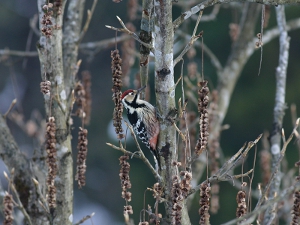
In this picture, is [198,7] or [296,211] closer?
[296,211]

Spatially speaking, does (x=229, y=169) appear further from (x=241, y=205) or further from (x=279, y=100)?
(x=279, y=100)

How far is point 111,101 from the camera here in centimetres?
1423

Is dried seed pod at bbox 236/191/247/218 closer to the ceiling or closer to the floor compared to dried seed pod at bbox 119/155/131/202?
closer to the floor

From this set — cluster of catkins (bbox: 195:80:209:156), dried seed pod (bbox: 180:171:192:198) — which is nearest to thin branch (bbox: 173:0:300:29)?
cluster of catkins (bbox: 195:80:209:156)

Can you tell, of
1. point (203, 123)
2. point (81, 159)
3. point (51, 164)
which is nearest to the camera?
point (203, 123)

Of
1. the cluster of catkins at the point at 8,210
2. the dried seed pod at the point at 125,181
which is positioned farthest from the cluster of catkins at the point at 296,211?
the cluster of catkins at the point at 8,210

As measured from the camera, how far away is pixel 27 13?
16.6 metres

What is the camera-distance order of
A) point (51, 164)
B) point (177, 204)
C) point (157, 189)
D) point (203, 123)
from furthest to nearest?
point (51, 164), point (157, 189), point (203, 123), point (177, 204)

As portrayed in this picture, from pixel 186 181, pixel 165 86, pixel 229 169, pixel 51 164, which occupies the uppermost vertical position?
pixel 165 86

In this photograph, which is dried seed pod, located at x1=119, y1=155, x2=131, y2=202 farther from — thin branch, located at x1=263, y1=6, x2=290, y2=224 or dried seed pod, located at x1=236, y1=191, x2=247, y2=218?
thin branch, located at x1=263, y1=6, x2=290, y2=224

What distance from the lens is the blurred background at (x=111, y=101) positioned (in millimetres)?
11867

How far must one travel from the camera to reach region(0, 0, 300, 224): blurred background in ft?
38.9

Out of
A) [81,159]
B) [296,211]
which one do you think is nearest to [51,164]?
[81,159]

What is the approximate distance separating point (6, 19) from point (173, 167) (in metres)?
14.0
